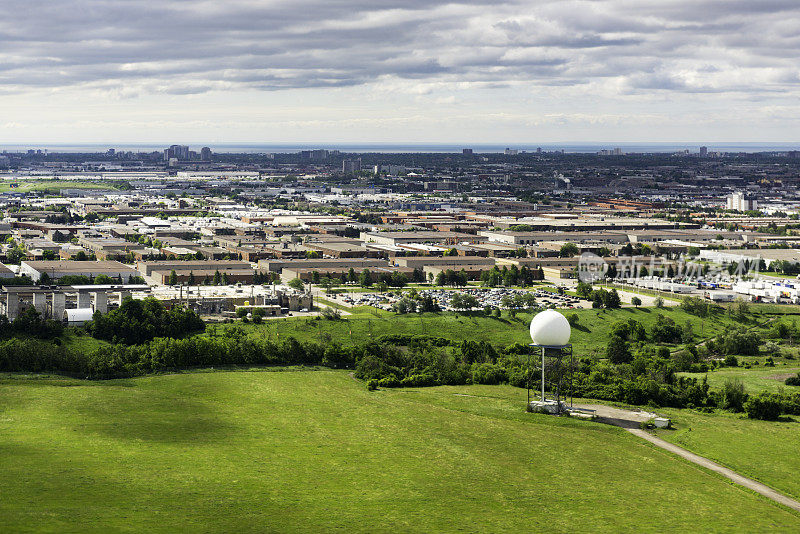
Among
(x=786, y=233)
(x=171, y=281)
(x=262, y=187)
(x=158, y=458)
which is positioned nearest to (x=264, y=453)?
(x=158, y=458)

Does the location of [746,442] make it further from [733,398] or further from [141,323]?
[141,323]

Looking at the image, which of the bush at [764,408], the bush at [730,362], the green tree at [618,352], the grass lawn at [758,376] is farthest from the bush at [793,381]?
the green tree at [618,352]

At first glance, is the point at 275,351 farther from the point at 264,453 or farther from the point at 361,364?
the point at 264,453

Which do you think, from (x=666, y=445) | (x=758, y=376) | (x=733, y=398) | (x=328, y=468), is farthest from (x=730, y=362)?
(x=328, y=468)

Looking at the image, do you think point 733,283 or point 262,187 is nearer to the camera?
point 733,283

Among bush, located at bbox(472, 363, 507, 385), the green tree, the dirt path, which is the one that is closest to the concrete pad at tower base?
the dirt path
